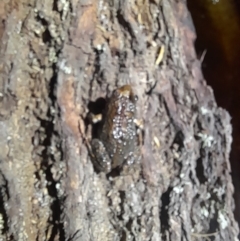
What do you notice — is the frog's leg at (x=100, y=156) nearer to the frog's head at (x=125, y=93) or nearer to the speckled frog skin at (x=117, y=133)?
the speckled frog skin at (x=117, y=133)

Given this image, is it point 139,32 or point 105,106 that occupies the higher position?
point 139,32

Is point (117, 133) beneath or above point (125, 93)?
beneath

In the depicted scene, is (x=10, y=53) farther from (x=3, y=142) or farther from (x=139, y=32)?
(x=139, y=32)

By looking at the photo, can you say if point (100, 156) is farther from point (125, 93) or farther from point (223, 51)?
point (223, 51)

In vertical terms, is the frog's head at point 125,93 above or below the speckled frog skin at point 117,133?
above

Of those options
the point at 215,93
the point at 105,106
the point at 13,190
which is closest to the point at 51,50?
the point at 105,106

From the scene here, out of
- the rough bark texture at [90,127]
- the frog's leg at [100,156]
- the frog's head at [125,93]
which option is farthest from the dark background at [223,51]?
the frog's leg at [100,156]

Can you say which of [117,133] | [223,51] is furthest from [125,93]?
[223,51]
